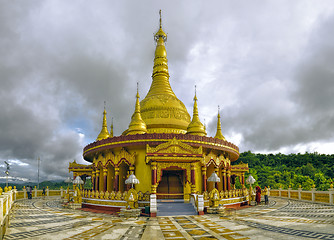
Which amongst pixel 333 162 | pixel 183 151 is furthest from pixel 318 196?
pixel 333 162

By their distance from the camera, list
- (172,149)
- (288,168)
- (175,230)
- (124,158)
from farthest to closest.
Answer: (288,168), (124,158), (172,149), (175,230)

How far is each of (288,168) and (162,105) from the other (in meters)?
61.5

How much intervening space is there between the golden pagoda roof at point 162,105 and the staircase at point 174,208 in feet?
29.9

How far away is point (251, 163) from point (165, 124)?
5879 cm

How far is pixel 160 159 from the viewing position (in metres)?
19.4

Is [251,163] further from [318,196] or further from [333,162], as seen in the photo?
[318,196]

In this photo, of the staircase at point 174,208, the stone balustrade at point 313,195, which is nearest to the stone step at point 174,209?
the staircase at point 174,208

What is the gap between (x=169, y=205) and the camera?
19625mm

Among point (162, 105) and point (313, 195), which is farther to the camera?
point (162, 105)

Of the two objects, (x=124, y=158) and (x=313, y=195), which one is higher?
(x=124, y=158)

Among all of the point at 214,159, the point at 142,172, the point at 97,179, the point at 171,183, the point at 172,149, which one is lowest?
the point at 171,183

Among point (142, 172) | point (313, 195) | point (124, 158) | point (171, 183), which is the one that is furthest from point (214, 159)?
point (313, 195)

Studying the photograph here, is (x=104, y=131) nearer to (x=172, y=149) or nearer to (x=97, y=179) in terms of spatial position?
(x=97, y=179)

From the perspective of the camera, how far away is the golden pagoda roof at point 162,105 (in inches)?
1125
